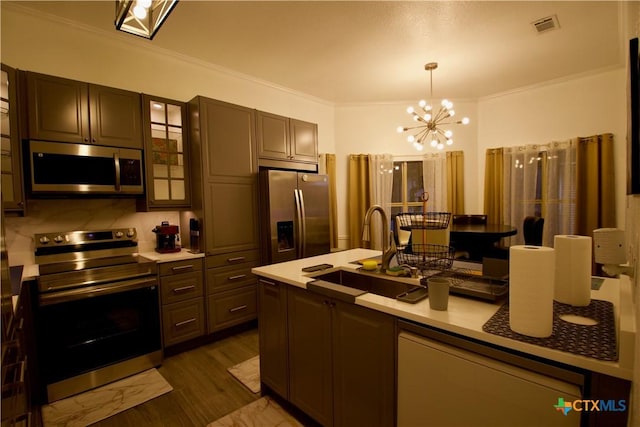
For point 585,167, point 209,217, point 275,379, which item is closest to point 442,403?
point 275,379

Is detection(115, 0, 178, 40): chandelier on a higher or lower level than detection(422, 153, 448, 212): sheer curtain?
higher

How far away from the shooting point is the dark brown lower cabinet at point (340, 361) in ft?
4.24

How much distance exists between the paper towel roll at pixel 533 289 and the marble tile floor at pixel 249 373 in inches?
72.5

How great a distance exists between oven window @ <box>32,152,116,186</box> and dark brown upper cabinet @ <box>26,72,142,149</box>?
0.14m

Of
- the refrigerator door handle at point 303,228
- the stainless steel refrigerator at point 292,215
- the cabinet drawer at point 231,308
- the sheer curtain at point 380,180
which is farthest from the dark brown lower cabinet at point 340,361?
the sheer curtain at point 380,180

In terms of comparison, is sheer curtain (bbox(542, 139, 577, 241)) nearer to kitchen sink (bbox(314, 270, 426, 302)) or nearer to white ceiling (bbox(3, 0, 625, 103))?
white ceiling (bbox(3, 0, 625, 103))

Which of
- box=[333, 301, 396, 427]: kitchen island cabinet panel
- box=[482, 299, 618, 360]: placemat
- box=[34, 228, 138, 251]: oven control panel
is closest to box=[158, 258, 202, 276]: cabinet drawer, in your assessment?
box=[34, 228, 138, 251]: oven control panel

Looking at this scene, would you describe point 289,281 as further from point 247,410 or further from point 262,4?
point 262,4

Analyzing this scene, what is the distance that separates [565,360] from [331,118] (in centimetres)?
452

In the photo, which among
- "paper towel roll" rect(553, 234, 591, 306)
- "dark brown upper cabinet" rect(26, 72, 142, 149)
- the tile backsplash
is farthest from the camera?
the tile backsplash

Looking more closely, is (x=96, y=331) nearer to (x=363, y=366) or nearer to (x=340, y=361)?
(x=340, y=361)

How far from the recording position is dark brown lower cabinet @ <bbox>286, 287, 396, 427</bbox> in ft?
4.24

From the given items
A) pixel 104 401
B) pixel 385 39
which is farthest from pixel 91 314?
pixel 385 39

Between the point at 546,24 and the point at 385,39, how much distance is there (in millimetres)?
1458
